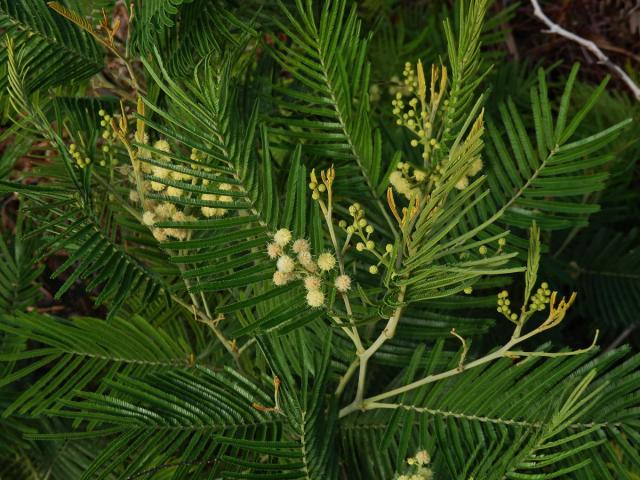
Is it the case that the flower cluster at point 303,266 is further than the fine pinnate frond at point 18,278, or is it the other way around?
the fine pinnate frond at point 18,278

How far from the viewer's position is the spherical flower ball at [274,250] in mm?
616

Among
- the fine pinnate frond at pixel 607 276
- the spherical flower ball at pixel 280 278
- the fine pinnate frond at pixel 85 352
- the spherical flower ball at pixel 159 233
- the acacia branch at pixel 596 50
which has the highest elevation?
the acacia branch at pixel 596 50

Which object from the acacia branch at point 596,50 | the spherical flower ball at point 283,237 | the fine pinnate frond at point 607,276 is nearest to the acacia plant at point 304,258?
the spherical flower ball at point 283,237

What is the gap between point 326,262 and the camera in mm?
611

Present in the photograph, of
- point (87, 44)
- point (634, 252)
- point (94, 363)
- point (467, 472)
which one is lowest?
point (467, 472)

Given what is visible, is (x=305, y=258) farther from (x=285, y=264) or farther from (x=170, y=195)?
(x=170, y=195)

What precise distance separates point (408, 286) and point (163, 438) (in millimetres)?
314

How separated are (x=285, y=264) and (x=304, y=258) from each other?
19 millimetres

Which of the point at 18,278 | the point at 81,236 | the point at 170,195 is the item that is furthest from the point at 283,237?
the point at 18,278

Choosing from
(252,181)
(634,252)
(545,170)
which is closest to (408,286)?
(252,181)

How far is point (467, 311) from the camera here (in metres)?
1.19

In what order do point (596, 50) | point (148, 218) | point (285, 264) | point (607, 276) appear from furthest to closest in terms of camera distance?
point (607, 276)
point (596, 50)
point (148, 218)
point (285, 264)

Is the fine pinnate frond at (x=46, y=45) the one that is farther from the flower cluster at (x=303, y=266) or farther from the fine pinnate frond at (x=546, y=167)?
the fine pinnate frond at (x=546, y=167)

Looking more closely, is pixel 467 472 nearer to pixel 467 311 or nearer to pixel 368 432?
pixel 368 432
